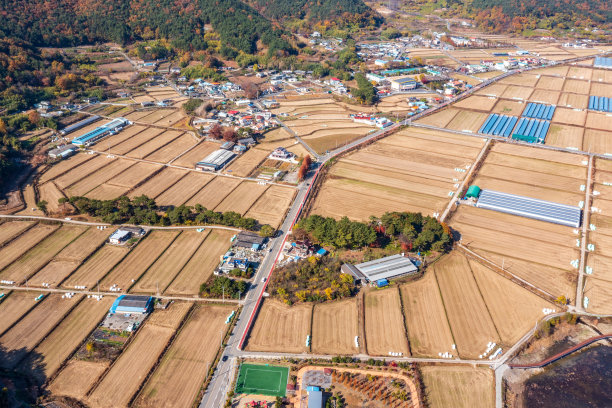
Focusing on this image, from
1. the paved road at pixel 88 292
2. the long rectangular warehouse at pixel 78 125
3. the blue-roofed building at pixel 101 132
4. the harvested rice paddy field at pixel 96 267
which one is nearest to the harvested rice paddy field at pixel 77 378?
the paved road at pixel 88 292

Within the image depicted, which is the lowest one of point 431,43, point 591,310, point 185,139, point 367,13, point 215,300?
point 591,310

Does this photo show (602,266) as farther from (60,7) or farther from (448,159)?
(60,7)

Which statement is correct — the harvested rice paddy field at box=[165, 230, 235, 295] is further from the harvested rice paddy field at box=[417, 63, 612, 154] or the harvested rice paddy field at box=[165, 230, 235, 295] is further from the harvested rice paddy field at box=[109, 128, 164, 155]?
the harvested rice paddy field at box=[417, 63, 612, 154]

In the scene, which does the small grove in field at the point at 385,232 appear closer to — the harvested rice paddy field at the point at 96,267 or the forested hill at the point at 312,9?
the harvested rice paddy field at the point at 96,267

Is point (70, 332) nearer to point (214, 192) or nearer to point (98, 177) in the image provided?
point (214, 192)

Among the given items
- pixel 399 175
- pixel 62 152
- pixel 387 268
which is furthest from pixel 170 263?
pixel 62 152

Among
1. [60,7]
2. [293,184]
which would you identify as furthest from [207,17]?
[293,184]

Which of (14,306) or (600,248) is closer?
(14,306)
